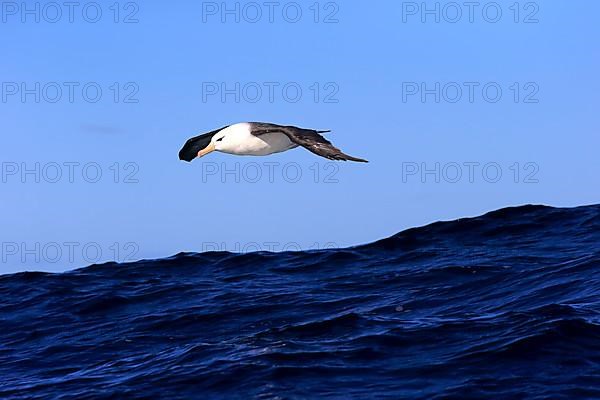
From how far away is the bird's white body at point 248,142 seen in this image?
60.6 feet

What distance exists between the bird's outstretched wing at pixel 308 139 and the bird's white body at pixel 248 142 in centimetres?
17

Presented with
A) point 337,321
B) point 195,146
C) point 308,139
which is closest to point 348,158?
point 308,139

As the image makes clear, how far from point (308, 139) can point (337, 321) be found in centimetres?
356

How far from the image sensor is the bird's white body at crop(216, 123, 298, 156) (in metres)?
18.5

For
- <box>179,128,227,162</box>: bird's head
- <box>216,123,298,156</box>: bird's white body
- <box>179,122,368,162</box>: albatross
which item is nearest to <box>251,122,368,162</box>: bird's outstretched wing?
<box>179,122,368,162</box>: albatross

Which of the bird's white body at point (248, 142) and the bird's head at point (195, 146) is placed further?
the bird's head at point (195, 146)

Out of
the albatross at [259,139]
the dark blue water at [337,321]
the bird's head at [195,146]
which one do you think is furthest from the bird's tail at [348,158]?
the bird's head at [195,146]

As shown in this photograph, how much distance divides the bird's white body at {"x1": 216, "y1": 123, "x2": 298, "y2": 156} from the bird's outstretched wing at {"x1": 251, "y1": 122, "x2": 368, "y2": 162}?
17cm

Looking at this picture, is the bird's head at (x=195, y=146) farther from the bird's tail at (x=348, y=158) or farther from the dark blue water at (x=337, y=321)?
the bird's tail at (x=348, y=158)

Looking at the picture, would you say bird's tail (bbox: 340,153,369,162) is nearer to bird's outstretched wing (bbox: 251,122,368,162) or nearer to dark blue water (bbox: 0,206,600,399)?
bird's outstretched wing (bbox: 251,122,368,162)

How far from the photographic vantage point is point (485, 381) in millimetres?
11766

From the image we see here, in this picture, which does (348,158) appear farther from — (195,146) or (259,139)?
(195,146)

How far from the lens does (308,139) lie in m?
17.0

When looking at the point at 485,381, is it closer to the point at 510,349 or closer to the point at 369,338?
the point at 510,349
